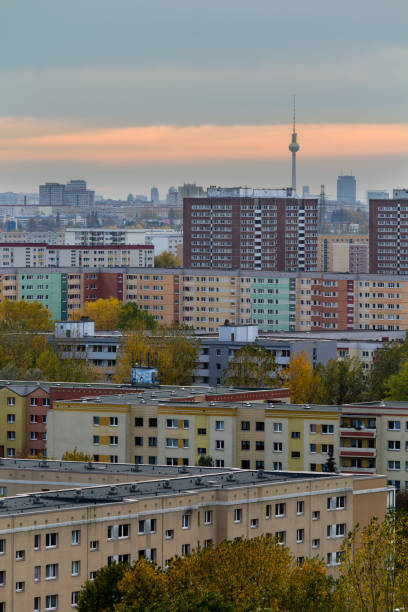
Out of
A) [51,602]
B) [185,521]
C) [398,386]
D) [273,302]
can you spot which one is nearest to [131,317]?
[273,302]

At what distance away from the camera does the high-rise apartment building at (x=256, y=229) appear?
17100 centimetres

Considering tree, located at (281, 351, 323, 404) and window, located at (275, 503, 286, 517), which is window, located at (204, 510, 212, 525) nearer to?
window, located at (275, 503, 286, 517)

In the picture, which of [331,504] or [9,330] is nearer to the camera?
[331,504]

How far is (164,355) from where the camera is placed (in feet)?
288

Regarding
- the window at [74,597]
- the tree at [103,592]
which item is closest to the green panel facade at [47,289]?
the window at [74,597]

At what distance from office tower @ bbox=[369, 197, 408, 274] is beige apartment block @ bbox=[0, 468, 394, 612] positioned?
134 meters

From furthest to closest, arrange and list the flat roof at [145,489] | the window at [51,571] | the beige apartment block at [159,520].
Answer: the flat roof at [145,489], the window at [51,571], the beige apartment block at [159,520]

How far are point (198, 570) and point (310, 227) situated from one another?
13862 cm

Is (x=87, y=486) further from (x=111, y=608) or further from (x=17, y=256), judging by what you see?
(x=17, y=256)

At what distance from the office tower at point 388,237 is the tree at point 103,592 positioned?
14487 cm

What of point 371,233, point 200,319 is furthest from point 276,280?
point 371,233

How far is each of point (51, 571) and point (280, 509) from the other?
7.31 meters

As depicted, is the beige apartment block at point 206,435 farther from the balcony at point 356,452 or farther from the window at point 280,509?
the window at point 280,509

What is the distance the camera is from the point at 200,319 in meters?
139
